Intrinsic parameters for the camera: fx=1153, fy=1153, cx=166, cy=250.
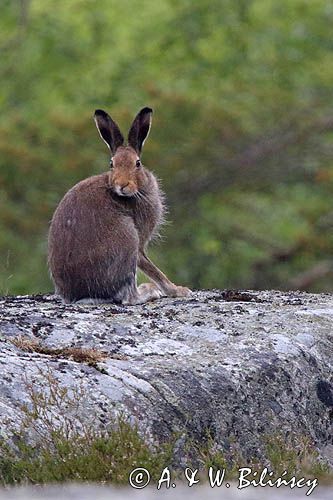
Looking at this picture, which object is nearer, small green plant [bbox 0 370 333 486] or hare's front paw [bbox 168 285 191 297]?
small green plant [bbox 0 370 333 486]

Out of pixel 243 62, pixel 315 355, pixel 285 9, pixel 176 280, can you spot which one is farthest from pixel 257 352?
pixel 285 9

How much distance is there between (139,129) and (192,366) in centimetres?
366

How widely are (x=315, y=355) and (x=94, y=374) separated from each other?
4.92 feet

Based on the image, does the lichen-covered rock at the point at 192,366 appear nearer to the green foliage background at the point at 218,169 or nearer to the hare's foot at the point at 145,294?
the hare's foot at the point at 145,294

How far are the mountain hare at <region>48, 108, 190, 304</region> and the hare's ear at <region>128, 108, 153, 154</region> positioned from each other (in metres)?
0.33

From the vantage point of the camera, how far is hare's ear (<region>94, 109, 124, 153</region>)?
904 cm

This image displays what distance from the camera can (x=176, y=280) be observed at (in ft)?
53.2

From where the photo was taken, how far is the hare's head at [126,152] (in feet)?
28.3

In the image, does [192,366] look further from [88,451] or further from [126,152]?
[126,152]

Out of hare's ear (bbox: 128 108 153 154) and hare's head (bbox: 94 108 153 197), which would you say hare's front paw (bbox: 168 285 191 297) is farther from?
hare's ear (bbox: 128 108 153 154)

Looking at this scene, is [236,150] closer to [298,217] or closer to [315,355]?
[298,217]

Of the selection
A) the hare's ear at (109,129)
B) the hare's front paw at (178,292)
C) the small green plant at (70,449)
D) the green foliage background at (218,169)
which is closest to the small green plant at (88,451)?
the small green plant at (70,449)

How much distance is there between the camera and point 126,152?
29.5ft

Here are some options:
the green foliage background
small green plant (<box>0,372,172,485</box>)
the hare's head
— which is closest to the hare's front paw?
the hare's head
